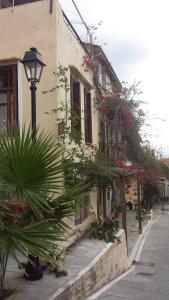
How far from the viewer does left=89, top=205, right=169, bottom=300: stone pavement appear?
29.5 ft

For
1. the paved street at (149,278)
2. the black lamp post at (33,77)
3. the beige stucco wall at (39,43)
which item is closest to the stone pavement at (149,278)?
the paved street at (149,278)

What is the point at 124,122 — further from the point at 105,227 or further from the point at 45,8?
the point at 45,8

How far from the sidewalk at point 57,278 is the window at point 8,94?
3.66 metres

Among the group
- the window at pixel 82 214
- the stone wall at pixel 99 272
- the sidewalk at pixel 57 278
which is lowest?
the stone wall at pixel 99 272

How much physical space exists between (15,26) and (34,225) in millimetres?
6744

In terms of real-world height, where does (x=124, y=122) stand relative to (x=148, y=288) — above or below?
above

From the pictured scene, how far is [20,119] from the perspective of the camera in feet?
34.6

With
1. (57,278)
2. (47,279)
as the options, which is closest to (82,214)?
(57,278)

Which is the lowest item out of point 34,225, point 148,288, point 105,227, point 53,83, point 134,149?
point 148,288

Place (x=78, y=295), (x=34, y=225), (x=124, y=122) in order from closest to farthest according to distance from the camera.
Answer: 1. (x=34, y=225)
2. (x=78, y=295)
3. (x=124, y=122)

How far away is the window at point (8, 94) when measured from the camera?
10.6m

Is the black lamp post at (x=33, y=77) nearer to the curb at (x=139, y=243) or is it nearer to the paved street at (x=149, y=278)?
the paved street at (x=149, y=278)

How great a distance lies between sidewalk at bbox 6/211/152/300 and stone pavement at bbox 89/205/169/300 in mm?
798

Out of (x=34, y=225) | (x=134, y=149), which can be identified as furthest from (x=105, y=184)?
(x=134, y=149)
